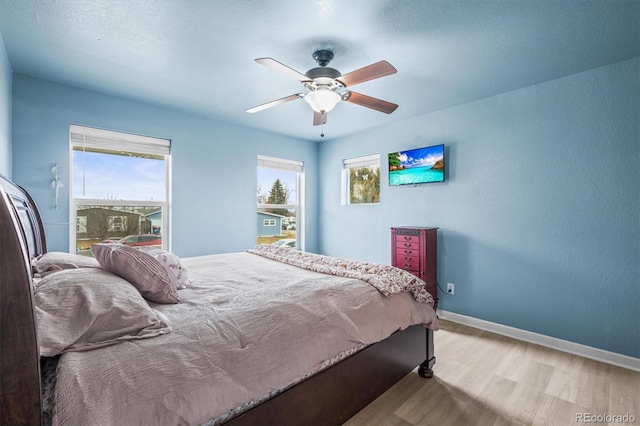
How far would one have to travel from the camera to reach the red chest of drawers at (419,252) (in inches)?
126

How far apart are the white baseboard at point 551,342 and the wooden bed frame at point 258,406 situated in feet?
3.97

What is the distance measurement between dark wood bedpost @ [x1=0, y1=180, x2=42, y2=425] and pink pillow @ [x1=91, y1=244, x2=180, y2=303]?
656 mm

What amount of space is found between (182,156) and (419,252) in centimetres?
296

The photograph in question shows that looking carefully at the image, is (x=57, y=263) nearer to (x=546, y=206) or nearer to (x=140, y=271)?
(x=140, y=271)

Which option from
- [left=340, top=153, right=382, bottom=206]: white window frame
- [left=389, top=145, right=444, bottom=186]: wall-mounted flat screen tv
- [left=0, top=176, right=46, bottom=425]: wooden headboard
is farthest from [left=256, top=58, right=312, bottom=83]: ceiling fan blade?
[left=340, top=153, right=382, bottom=206]: white window frame

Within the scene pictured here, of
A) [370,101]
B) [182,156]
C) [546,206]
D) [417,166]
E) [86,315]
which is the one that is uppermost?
[370,101]

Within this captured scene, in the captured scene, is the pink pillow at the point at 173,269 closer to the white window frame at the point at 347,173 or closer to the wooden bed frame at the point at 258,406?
the wooden bed frame at the point at 258,406

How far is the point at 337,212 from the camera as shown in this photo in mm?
4688

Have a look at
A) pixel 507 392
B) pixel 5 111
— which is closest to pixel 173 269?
pixel 5 111

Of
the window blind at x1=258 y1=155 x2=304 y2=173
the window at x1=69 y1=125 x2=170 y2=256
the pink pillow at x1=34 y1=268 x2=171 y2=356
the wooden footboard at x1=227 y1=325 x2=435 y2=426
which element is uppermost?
the window blind at x1=258 y1=155 x2=304 y2=173

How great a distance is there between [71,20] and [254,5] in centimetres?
119

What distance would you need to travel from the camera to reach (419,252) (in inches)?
127

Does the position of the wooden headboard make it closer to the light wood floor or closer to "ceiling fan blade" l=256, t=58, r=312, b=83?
"ceiling fan blade" l=256, t=58, r=312, b=83

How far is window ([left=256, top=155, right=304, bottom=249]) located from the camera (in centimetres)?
436
